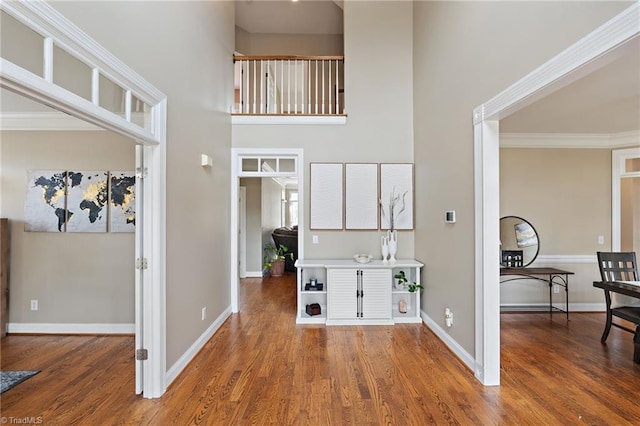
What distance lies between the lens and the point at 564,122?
13.2 ft

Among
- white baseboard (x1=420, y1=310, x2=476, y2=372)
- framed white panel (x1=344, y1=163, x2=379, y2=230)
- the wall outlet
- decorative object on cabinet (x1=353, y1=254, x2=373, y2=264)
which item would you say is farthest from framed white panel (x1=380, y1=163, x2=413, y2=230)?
the wall outlet

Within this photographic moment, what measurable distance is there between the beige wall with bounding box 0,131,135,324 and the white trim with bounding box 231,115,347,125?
179 centimetres

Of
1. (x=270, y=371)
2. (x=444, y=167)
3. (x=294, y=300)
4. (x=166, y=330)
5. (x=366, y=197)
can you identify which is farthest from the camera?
(x=294, y=300)

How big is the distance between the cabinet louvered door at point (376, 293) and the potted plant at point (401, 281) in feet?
0.81

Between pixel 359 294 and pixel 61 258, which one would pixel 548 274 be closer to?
pixel 359 294

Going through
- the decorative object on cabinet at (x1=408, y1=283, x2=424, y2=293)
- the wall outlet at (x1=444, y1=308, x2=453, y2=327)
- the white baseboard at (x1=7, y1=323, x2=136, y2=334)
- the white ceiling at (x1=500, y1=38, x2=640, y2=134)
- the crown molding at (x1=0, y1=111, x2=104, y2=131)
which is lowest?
the white baseboard at (x1=7, y1=323, x2=136, y2=334)

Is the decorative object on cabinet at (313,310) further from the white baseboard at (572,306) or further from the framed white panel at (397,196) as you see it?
the white baseboard at (572,306)

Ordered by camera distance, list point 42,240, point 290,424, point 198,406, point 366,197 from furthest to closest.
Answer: point 366,197 → point 42,240 → point 198,406 → point 290,424

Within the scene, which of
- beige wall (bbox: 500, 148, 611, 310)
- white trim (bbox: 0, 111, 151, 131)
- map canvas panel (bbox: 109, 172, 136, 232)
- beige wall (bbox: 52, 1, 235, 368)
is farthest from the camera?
beige wall (bbox: 500, 148, 611, 310)

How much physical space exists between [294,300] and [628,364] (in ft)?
13.3

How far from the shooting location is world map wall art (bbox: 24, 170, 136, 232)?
11.9 ft

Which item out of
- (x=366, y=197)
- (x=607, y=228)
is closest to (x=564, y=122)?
(x=607, y=228)

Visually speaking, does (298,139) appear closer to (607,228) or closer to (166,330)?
(166,330)

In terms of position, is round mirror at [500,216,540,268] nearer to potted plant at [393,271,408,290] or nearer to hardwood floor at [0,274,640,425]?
hardwood floor at [0,274,640,425]
